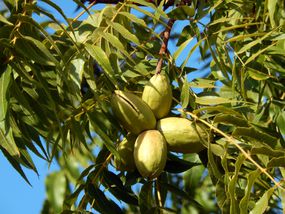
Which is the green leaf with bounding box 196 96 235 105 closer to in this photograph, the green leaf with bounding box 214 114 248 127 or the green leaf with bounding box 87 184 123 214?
the green leaf with bounding box 214 114 248 127

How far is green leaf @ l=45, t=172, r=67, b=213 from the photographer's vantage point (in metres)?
2.05

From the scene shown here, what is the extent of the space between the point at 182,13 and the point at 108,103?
37 centimetres

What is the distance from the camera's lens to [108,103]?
7.08 feet

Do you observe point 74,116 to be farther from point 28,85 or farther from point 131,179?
point 131,179

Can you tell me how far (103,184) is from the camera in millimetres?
2178

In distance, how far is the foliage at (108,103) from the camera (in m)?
1.84

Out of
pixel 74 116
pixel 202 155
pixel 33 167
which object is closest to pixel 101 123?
pixel 74 116

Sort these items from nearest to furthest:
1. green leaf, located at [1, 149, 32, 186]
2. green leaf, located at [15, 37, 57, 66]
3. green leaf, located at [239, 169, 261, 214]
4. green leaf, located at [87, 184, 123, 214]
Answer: green leaf, located at [239, 169, 261, 214] → green leaf, located at [15, 37, 57, 66] → green leaf, located at [1, 149, 32, 186] → green leaf, located at [87, 184, 123, 214]

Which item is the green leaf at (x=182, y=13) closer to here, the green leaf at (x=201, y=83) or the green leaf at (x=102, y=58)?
the green leaf at (x=201, y=83)

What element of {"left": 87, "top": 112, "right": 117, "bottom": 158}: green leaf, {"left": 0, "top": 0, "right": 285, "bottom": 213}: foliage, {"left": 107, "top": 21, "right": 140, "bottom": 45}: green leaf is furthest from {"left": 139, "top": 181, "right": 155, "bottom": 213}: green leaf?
{"left": 107, "top": 21, "right": 140, "bottom": 45}: green leaf

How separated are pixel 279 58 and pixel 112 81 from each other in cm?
74

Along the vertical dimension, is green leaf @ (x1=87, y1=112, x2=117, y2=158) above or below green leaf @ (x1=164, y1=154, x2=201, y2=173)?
above

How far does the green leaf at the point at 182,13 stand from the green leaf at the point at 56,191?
2.02ft

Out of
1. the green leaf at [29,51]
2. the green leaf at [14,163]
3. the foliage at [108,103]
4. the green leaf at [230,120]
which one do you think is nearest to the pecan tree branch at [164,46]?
the foliage at [108,103]
